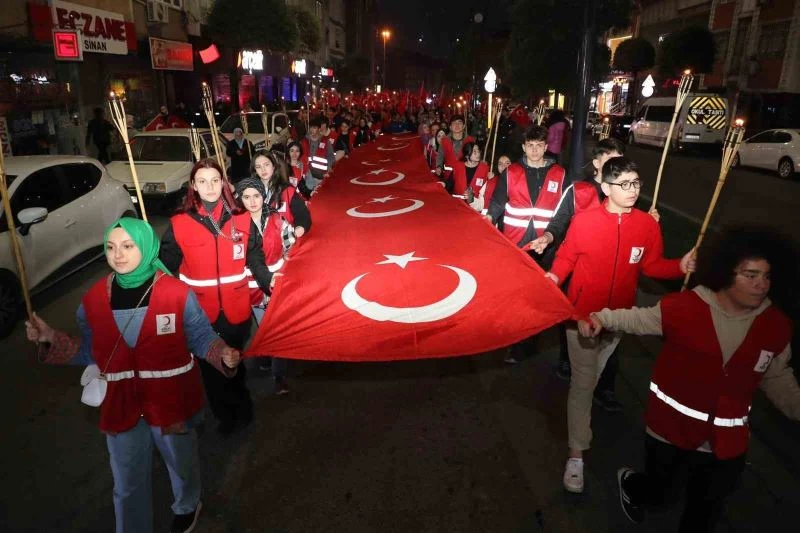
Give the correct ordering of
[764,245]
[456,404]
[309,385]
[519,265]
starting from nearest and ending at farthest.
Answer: [764,245]
[519,265]
[456,404]
[309,385]

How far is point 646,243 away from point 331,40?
59.5 m

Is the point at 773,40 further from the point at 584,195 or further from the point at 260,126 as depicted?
the point at 584,195

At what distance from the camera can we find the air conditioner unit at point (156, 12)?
73.4ft

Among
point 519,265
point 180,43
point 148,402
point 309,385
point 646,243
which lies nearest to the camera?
point 148,402

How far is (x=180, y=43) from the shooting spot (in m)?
24.1

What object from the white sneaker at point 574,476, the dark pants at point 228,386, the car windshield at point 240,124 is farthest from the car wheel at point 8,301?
the car windshield at point 240,124

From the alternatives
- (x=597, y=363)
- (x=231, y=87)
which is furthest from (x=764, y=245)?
(x=231, y=87)

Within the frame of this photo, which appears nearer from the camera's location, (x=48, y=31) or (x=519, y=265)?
(x=519, y=265)

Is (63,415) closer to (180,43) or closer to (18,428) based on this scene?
(18,428)

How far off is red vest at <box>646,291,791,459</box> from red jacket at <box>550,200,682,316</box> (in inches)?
38.7

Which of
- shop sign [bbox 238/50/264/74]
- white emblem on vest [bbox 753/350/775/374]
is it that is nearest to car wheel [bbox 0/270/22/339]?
white emblem on vest [bbox 753/350/775/374]

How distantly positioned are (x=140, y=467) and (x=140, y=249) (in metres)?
1.23

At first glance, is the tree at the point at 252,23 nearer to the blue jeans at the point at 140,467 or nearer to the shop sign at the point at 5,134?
the shop sign at the point at 5,134

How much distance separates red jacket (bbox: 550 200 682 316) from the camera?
4.00 m
